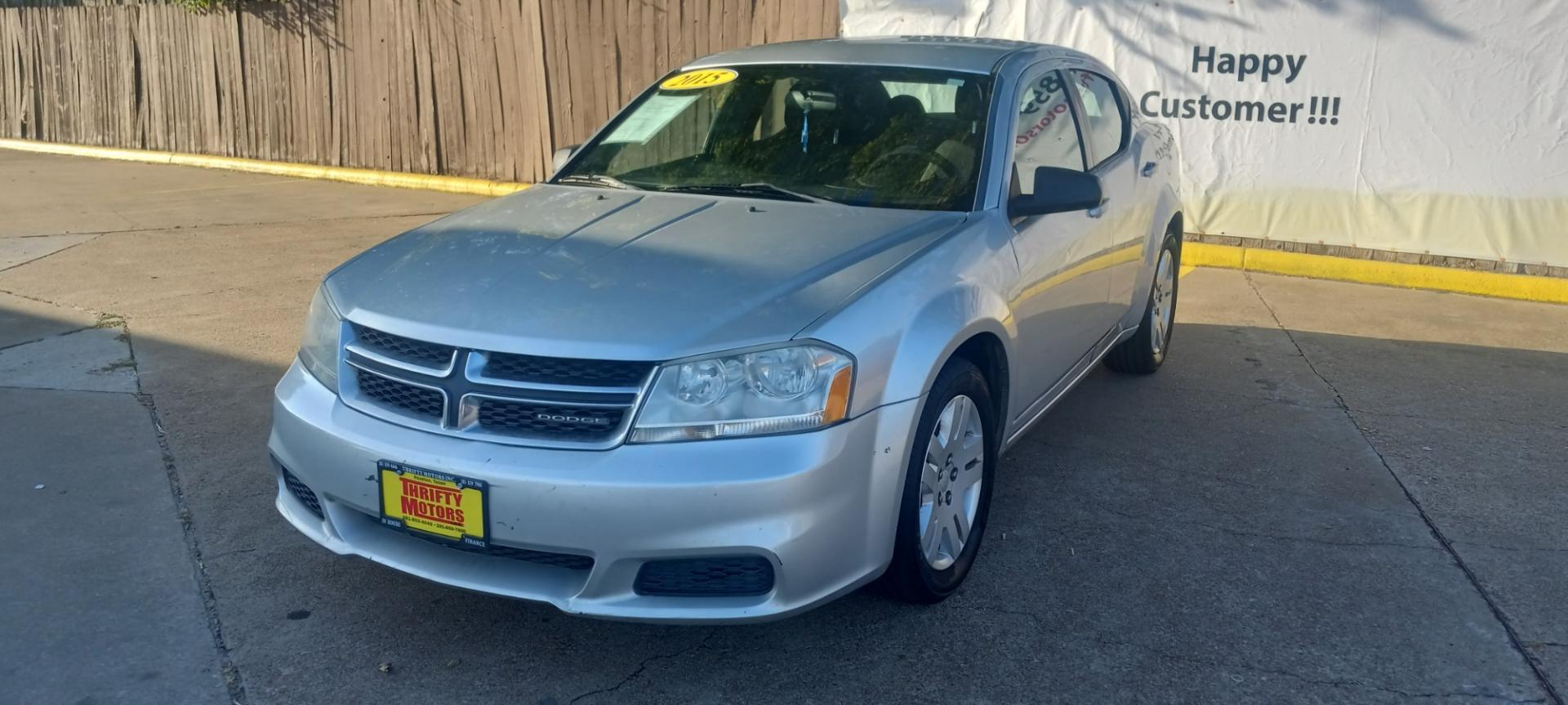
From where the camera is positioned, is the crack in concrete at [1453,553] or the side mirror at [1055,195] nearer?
the crack in concrete at [1453,553]

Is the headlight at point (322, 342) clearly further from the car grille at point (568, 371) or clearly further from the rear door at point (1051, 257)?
the rear door at point (1051, 257)

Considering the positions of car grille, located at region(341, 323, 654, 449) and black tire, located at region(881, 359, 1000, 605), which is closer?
car grille, located at region(341, 323, 654, 449)

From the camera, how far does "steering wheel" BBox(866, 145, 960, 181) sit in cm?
→ 419

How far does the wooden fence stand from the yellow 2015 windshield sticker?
202 inches

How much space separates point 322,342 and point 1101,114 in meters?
3.39

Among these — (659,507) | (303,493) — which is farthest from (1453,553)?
(303,493)

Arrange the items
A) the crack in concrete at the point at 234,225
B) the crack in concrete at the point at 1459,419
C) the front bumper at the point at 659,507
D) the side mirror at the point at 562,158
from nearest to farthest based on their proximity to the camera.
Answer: the front bumper at the point at 659,507, the side mirror at the point at 562,158, the crack in concrete at the point at 1459,419, the crack in concrete at the point at 234,225

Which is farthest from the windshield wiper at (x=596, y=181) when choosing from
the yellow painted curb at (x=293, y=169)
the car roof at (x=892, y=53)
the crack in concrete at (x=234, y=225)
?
the yellow painted curb at (x=293, y=169)

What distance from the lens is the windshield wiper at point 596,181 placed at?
446 cm

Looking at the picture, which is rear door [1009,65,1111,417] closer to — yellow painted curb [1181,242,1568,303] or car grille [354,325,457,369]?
car grille [354,325,457,369]

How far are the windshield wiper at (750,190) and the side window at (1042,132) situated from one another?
71 centimetres

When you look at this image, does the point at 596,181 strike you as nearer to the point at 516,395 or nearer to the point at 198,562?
the point at 516,395

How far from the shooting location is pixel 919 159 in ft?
14.0

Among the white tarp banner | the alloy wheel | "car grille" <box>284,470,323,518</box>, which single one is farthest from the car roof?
the white tarp banner
